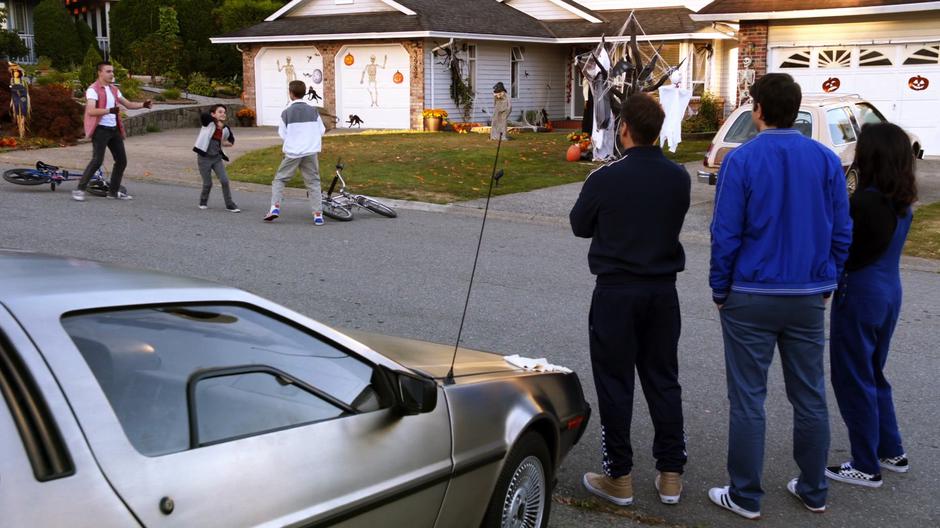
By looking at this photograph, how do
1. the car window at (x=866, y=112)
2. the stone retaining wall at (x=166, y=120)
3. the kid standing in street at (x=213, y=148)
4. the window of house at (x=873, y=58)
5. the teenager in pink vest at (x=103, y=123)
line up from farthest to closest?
the stone retaining wall at (x=166, y=120) < the window of house at (x=873, y=58) < the car window at (x=866, y=112) < the kid standing in street at (x=213, y=148) < the teenager in pink vest at (x=103, y=123)

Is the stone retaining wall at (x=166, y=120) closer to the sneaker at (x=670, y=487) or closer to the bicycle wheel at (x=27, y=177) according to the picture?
the bicycle wheel at (x=27, y=177)

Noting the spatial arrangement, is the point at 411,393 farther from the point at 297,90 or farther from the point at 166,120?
the point at 166,120

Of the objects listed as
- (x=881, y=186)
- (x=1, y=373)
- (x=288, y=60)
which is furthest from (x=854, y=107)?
(x=288, y=60)

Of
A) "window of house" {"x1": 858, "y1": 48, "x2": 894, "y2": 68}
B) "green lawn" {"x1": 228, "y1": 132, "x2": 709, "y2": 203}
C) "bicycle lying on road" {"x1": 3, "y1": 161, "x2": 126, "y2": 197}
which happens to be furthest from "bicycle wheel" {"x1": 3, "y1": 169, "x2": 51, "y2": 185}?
"window of house" {"x1": 858, "y1": 48, "x2": 894, "y2": 68}

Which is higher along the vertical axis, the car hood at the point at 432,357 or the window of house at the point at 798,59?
the window of house at the point at 798,59

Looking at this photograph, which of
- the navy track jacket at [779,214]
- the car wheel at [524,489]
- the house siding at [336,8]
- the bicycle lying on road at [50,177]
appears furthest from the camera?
the house siding at [336,8]

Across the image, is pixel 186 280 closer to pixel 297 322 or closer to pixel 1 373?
pixel 297 322

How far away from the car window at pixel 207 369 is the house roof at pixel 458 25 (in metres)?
25.1

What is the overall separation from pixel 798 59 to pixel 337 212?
1434 centimetres

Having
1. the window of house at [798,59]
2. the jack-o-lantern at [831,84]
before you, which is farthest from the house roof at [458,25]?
the jack-o-lantern at [831,84]

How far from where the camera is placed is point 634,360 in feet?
Result: 14.6

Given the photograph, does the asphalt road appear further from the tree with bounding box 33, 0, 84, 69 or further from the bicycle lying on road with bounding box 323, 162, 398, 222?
the tree with bounding box 33, 0, 84, 69

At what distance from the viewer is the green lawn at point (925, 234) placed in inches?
448

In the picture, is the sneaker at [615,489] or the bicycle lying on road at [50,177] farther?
the bicycle lying on road at [50,177]
